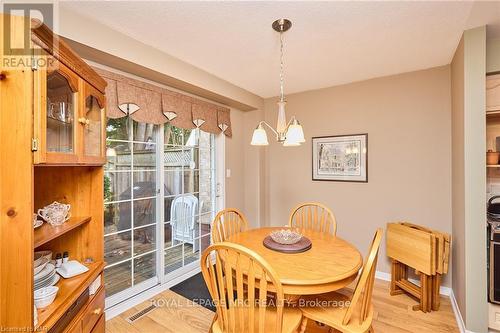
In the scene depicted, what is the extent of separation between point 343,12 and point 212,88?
158cm

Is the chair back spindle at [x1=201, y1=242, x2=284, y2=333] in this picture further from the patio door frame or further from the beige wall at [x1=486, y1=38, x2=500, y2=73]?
the beige wall at [x1=486, y1=38, x2=500, y2=73]

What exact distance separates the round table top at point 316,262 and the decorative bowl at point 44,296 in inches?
45.9

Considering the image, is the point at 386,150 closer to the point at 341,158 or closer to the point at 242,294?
the point at 341,158

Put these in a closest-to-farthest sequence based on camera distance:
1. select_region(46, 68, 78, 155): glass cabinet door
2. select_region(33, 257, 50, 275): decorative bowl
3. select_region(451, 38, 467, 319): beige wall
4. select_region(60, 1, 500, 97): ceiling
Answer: select_region(46, 68, 78, 155): glass cabinet door < select_region(33, 257, 50, 275): decorative bowl < select_region(60, 1, 500, 97): ceiling < select_region(451, 38, 467, 319): beige wall

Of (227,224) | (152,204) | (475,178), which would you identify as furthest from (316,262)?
(152,204)

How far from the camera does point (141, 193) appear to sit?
2471 mm

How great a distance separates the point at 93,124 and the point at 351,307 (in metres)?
1.91

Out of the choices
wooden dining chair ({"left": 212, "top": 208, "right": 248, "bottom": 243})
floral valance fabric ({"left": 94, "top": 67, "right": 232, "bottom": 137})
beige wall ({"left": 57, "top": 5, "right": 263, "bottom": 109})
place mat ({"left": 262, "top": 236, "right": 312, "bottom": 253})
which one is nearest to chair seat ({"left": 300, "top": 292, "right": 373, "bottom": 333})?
place mat ({"left": 262, "top": 236, "right": 312, "bottom": 253})

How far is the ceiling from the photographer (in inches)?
61.9

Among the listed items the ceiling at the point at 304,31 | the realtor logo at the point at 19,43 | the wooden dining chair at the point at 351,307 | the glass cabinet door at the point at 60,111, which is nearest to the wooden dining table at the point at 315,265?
the wooden dining chair at the point at 351,307

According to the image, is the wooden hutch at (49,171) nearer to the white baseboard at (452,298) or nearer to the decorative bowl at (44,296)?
the decorative bowl at (44,296)

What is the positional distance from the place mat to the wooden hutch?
1.18m

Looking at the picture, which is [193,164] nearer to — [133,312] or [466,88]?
[133,312]

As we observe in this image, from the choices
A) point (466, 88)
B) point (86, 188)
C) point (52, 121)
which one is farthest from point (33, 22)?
point (466, 88)
